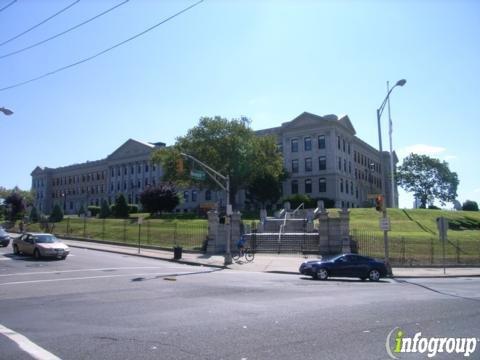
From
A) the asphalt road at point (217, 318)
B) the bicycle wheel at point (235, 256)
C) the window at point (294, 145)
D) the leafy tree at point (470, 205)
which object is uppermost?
the window at point (294, 145)

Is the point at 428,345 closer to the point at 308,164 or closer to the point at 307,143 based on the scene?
the point at 308,164

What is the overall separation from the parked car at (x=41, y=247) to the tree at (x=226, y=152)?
30.9 m

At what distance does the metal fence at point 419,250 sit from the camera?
30.0 metres

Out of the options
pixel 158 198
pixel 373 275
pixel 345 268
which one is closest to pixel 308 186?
pixel 158 198

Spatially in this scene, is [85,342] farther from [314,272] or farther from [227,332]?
[314,272]

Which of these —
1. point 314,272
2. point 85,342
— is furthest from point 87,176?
point 85,342

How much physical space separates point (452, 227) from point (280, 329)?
4945 cm

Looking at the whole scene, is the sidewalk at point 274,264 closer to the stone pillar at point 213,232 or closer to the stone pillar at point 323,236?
the stone pillar at point 213,232

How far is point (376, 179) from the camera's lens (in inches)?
4016

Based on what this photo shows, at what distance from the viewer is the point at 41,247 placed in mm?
26031

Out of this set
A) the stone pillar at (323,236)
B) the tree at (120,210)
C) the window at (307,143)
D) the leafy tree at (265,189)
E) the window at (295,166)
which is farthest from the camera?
the window at (295,166)

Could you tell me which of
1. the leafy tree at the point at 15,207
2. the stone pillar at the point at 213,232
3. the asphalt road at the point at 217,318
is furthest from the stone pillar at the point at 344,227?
the leafy tree at the point at 15,207

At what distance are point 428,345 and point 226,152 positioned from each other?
174 ft

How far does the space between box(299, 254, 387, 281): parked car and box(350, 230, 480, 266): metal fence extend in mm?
7693
